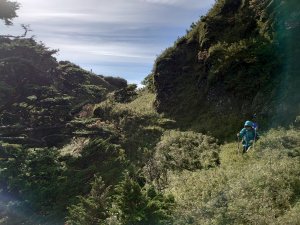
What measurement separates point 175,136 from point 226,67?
4532 mm

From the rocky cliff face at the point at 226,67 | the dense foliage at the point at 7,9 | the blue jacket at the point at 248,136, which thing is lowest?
the blue jacket at the point at 248,136

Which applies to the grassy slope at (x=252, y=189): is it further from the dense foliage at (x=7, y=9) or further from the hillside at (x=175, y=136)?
the dense foliage at (x=7, y=9)

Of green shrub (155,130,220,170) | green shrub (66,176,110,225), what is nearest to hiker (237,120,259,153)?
green shrub (155,130,220,170)

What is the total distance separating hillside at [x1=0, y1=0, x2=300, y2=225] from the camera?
1081 cm

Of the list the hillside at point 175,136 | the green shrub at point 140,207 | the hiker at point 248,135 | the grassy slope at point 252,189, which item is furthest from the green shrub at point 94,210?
the hiker at point 248,135

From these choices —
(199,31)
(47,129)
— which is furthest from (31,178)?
(199,31)

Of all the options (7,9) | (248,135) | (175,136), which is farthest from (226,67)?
(7,9)

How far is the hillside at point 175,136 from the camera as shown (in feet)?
35.5

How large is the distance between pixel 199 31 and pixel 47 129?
39.3ft

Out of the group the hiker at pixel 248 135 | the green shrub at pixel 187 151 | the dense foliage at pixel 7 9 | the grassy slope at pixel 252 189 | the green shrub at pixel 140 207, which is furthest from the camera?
the dense foliage at pixel 7 9

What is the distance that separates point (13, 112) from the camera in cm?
2536

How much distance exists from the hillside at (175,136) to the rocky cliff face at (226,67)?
0.24 feet

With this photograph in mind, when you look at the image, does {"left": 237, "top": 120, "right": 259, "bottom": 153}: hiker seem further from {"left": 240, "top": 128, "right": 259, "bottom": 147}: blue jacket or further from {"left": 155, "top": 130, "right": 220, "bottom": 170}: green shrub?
{"left": 155, "top": 130, "right": 220, "bottom": 170}: green shrub

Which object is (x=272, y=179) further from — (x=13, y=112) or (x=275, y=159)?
(x=13, y=112)
